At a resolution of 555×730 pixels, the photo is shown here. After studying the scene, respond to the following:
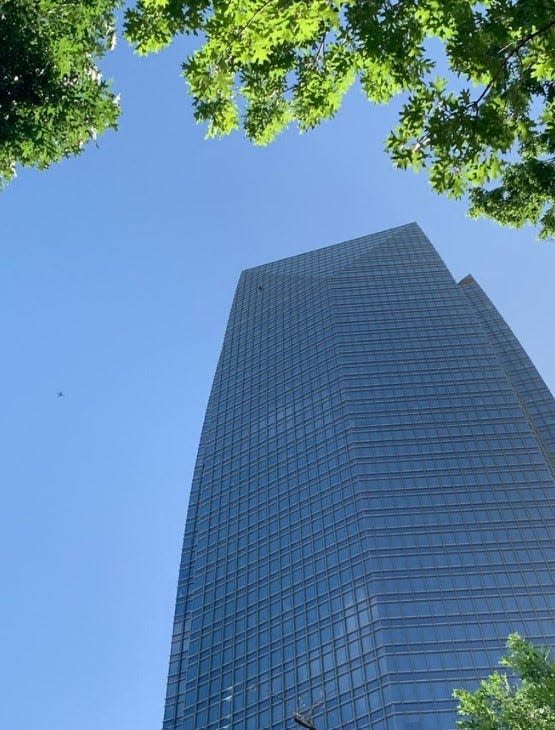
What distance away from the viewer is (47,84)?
1481 cm

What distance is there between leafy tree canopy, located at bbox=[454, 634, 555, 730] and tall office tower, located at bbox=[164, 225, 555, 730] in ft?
97.5

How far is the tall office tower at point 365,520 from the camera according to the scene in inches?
2485

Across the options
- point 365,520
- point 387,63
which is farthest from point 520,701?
point 365,520

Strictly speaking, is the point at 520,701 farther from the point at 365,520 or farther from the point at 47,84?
A: the point at 365,520

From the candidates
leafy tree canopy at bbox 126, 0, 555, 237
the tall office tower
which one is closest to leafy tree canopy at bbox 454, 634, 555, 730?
leafy tree canopy at bbox 126, 0, 555, 237

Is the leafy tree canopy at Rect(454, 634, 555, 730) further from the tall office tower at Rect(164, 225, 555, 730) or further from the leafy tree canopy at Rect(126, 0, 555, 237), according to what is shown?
the tall office tower at Rect(164, 225, 555, 730)

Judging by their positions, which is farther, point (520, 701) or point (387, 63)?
point (520, 701)

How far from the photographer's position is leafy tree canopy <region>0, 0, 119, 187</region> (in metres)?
14.5

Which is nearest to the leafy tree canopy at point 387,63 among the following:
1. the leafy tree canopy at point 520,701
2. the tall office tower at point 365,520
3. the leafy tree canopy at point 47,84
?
the leafy tree canopy at point 47,84

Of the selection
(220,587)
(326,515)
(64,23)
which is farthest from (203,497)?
(64,23)

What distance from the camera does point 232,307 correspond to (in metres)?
146

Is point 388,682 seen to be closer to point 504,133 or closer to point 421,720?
point 421,720

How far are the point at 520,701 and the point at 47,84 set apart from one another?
67.8ft

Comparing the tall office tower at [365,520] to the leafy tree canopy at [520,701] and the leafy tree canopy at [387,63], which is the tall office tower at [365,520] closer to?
the leafy tree canopy at [520,701]
